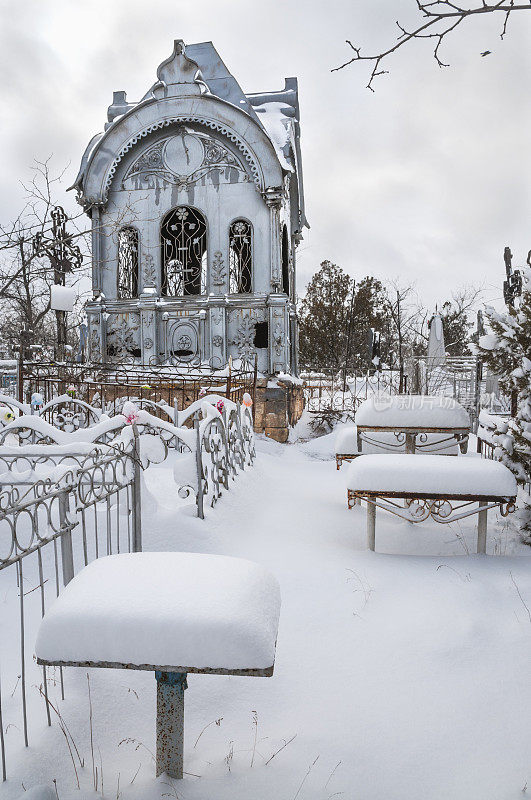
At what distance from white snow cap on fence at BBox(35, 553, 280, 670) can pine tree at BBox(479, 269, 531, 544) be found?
3652 mm

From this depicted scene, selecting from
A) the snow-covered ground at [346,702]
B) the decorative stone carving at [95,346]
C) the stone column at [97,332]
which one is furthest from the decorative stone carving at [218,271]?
the snow-covered ground at [346,702]

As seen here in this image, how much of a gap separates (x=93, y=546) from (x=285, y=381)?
8.13 meters

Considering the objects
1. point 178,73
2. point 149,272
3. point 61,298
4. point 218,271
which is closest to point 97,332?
point 61,298

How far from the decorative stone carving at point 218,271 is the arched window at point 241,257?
41 centimetres

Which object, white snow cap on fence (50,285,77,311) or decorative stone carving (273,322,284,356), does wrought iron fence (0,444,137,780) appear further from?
decorative stone carving (273,322,284,356)

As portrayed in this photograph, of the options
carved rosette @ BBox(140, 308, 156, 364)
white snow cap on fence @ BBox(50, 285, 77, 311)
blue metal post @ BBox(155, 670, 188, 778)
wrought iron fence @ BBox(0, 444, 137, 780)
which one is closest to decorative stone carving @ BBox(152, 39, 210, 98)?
carved rosette @ BBox(140, 308, 156, 364)

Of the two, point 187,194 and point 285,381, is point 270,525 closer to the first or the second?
point 285,381

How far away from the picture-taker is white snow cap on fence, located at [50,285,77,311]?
11164 millimetres

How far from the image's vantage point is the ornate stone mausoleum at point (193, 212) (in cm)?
1247

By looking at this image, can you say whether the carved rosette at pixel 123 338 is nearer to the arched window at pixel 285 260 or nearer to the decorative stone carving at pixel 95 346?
the decorative stone carving at pixel 95 346

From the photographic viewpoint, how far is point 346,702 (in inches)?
104

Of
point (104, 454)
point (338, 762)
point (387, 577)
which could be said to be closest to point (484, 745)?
point (338, 762)

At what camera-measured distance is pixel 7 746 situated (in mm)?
2314

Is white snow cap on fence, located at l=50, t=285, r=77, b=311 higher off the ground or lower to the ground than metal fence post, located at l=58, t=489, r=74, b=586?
higher
